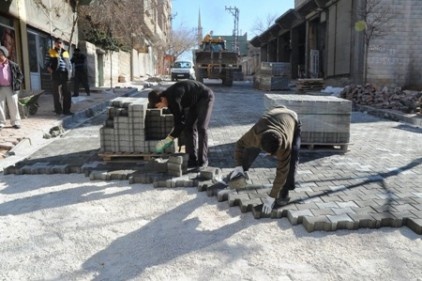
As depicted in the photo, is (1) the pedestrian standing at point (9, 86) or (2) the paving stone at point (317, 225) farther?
(1) the pedestrian standing at point (9, 86)

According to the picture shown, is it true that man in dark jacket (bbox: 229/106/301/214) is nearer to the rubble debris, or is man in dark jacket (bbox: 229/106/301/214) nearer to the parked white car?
the rubble debris

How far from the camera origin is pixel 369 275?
289 centimetres

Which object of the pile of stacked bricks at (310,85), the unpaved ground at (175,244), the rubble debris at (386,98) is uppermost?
the pile of stacked bricks at (310,85)

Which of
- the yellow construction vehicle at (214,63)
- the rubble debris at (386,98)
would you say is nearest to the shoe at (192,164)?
the rubble debris at (386,98)

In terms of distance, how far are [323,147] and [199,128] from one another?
8.09 feet

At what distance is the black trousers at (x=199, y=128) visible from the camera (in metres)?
5.30

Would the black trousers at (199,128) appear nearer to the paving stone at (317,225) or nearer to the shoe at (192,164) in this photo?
the shoe at (192,164)

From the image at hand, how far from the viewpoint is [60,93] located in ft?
32.6

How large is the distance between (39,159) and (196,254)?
373 centimetres

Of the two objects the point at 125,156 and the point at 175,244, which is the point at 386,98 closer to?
the point at 125,156

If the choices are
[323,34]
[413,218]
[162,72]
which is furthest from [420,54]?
[162,72]

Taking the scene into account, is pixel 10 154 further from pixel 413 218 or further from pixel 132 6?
pixel 132 6

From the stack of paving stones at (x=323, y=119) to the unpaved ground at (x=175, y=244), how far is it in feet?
8.78

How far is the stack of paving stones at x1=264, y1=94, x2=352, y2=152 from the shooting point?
21.2 feet
